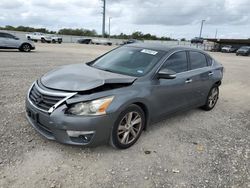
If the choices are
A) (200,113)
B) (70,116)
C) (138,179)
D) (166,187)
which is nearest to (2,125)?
(70,116)

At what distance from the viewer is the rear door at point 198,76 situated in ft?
15.9

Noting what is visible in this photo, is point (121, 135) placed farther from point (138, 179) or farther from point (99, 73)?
point (99, 73)

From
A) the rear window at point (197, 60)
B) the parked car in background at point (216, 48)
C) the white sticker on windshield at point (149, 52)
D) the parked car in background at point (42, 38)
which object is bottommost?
the parked car in background at point (216, 48)

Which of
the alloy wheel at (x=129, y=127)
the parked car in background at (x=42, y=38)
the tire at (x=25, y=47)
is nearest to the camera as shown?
the alloy wheel at (x=129, y=127)

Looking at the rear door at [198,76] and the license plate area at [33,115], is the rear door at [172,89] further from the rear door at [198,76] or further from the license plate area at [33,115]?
the license plate area at [33,115]

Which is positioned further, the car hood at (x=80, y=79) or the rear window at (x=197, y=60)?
the rear window at (x=197, y=60)

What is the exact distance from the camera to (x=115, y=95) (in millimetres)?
3305

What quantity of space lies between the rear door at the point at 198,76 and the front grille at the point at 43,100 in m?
2.63

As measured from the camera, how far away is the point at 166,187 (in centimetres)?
288

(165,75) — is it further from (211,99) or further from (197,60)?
(211,99)

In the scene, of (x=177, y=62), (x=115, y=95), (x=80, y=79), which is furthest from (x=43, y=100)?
(x=177, y=62)

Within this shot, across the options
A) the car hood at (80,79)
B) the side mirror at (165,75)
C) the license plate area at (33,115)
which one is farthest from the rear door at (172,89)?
the license plate area at (33,115)

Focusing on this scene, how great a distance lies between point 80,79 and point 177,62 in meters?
1.95

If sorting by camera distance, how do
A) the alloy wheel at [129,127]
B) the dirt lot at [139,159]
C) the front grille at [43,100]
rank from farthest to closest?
the alloy wheel at [129,127] → the front grille at [43,100] → the dirt lot at [139,159]
